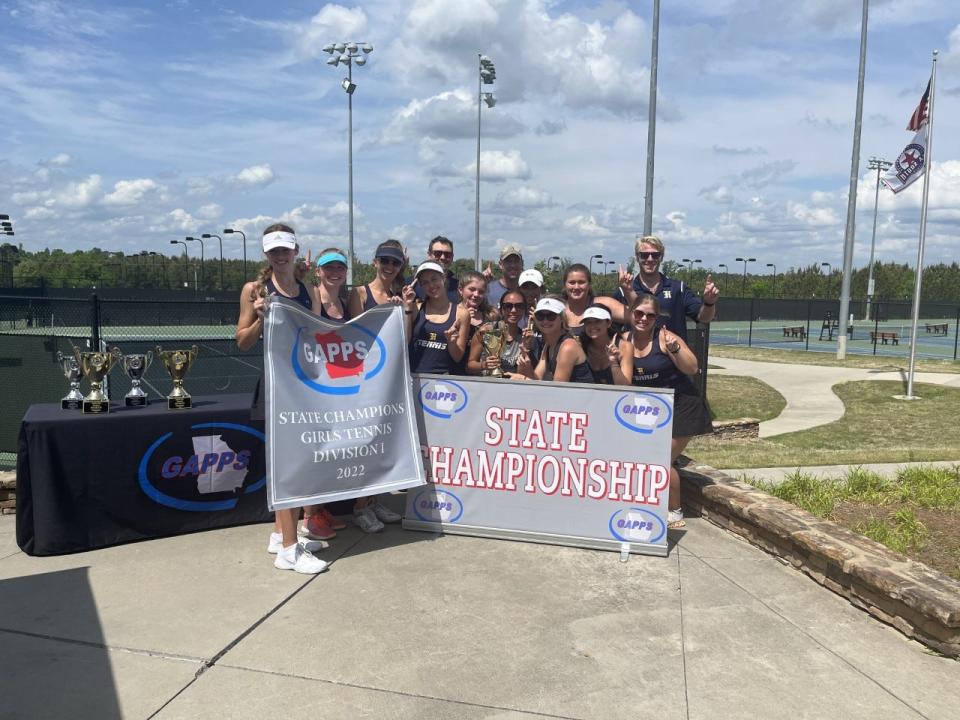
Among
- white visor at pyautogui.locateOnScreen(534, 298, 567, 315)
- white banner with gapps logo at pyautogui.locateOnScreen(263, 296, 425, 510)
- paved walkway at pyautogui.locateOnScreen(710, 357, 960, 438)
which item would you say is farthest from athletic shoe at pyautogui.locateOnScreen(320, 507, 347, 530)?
paved walkway at pyautogui.locateOnScreen(710, 357, 960, 438)

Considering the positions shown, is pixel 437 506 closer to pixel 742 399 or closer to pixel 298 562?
pixel 298 562

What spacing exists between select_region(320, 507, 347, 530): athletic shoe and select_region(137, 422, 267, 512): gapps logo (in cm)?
50

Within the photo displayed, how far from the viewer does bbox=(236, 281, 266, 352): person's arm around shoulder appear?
4.35m

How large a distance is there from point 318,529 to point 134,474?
48.1 inches

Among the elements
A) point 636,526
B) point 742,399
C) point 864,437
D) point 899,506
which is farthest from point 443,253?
point 742,399

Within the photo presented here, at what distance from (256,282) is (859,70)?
2290cm

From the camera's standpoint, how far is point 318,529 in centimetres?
486

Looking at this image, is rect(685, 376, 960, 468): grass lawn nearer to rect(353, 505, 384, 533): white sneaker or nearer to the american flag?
rect(353, 505, 384, 533): white sneaker

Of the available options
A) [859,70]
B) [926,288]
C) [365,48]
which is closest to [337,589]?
[859,70]

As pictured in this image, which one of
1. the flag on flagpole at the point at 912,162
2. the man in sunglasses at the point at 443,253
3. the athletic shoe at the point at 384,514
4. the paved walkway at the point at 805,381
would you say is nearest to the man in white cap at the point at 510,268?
the man in sunglasses at the point at 443,253

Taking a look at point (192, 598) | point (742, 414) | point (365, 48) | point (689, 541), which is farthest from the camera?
point (365, 48)

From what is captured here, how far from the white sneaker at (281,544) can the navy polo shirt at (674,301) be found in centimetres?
281

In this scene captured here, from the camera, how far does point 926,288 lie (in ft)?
251

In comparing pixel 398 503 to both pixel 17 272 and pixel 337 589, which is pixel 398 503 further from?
pixel 17 272
